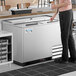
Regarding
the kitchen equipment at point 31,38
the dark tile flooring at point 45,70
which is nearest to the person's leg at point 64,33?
the dark tile flooring at point 45,70

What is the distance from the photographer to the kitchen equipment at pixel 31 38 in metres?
5.22

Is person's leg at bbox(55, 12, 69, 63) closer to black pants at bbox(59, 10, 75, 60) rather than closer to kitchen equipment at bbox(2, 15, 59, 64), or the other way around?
black pants at bbox(59, 10, 75, 60)

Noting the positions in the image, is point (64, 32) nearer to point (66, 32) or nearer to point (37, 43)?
point (66, 32)

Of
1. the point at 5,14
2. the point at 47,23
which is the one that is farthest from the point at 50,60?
the point at 5,14

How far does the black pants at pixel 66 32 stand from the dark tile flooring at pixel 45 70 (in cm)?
26

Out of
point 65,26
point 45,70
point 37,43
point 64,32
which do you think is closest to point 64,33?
point 64,32

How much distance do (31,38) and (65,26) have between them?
2.29ft

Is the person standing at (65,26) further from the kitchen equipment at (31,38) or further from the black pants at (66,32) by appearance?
the kitchen equipment at (31,38)

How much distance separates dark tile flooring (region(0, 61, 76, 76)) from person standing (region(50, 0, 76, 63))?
0.65 feet

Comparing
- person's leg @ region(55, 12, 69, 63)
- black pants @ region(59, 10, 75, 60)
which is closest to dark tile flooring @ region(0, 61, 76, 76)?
person's leg @ region(55, 12, 69, 63)

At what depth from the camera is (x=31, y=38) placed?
529 centimetres

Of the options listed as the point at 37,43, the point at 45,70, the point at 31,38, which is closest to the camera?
the point at 45,70

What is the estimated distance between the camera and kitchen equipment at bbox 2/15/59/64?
5.22 metres

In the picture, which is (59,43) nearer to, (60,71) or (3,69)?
(60,71)
